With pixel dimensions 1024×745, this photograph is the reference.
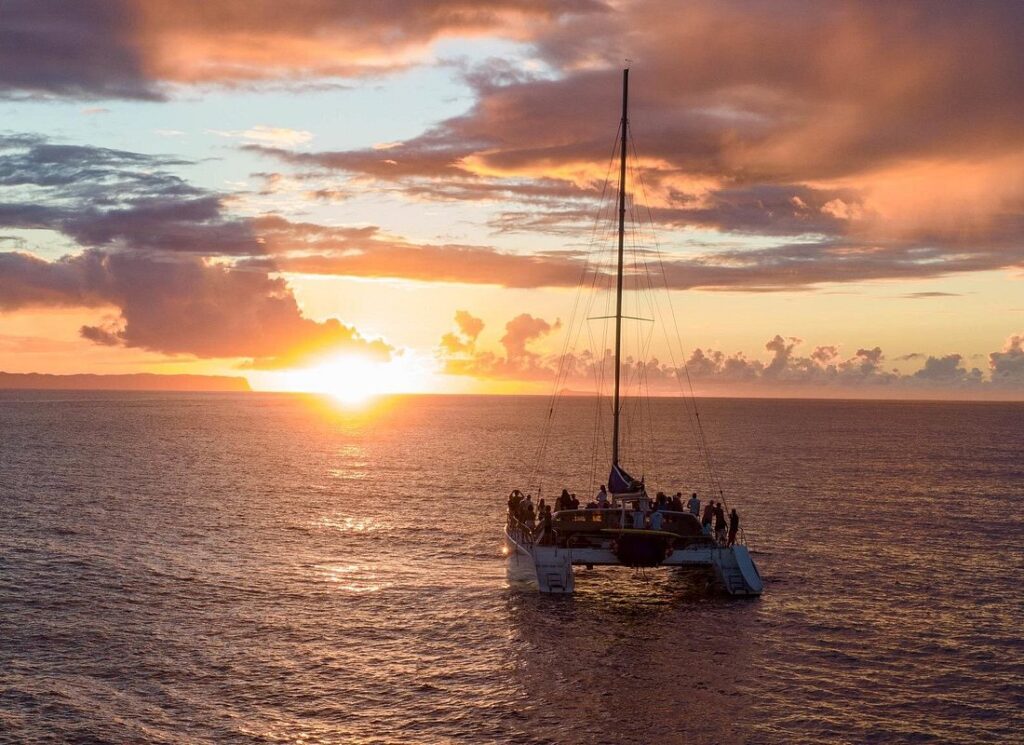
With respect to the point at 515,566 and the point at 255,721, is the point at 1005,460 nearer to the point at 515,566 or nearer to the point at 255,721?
the point at 515,566

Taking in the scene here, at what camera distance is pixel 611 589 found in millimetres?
40875

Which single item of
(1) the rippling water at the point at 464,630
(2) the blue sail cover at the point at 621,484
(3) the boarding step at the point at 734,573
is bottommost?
(1) the rippling water at the point at 464,630

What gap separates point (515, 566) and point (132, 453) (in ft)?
296

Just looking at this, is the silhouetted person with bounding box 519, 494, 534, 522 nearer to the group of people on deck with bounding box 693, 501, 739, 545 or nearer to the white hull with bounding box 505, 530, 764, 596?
the white hull with bounding box 505, 530, 764, 596

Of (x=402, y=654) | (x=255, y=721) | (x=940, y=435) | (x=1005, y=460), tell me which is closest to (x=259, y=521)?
(x=402, y=654)

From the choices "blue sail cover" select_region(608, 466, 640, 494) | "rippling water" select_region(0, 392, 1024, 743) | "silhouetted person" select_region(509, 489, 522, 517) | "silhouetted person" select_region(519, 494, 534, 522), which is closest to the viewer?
"rippling water" select_region(0, 392, 1024, 743)

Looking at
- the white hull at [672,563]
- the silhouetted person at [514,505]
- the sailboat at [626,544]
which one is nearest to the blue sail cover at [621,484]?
the sailboat at [626,544]

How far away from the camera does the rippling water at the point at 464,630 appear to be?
2544 centimetres

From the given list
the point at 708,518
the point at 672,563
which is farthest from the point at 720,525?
the point at 672,563

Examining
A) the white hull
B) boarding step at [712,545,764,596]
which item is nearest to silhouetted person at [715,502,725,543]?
the white hull

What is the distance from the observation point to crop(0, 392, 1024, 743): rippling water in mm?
25438

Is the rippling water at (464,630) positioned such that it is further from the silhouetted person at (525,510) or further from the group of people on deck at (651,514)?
the silhouetted person at (525,510)

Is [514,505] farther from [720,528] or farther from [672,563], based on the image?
[720,528]

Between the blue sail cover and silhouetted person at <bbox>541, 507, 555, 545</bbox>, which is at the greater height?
the blue sail cover
